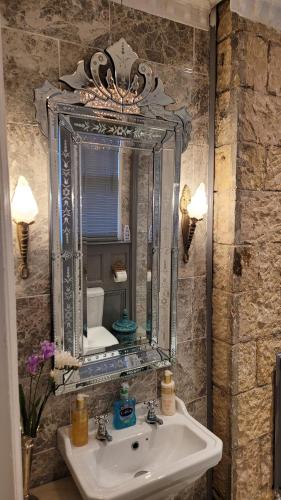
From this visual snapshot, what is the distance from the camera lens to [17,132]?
48.4 inches

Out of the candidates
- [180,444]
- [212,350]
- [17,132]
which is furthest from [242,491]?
[17,132]

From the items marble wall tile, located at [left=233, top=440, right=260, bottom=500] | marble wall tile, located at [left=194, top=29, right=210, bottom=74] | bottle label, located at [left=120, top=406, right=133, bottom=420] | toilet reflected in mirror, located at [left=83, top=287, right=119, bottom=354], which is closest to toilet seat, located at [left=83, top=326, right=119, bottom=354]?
toilet reflected in mirror, located at [left=83, top=287, right=119, bottom=354]

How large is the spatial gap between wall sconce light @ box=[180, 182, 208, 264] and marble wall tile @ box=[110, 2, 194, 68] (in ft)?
1.92

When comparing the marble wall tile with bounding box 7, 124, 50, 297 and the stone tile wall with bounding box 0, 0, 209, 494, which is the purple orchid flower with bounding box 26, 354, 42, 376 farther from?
the marble wall tile with bounding box 7, 124, 50, 297

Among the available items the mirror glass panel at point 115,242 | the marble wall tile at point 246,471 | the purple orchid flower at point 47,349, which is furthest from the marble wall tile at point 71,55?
the marble wall tile at point 246,471

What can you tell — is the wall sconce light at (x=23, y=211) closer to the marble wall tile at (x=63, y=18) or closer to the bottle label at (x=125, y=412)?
the marble wall tile at (x=63, y=18)

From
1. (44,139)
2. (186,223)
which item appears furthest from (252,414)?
(44,139)

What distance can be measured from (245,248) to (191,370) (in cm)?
67

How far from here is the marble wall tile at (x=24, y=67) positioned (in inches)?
A: 47.1

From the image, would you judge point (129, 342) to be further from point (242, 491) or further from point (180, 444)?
point (242, 491)

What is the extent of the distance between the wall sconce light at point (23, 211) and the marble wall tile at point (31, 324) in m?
0.15

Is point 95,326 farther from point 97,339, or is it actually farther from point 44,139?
point 44,139

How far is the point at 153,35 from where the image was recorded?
Answer: 1.47 meters

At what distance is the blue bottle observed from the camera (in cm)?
146
